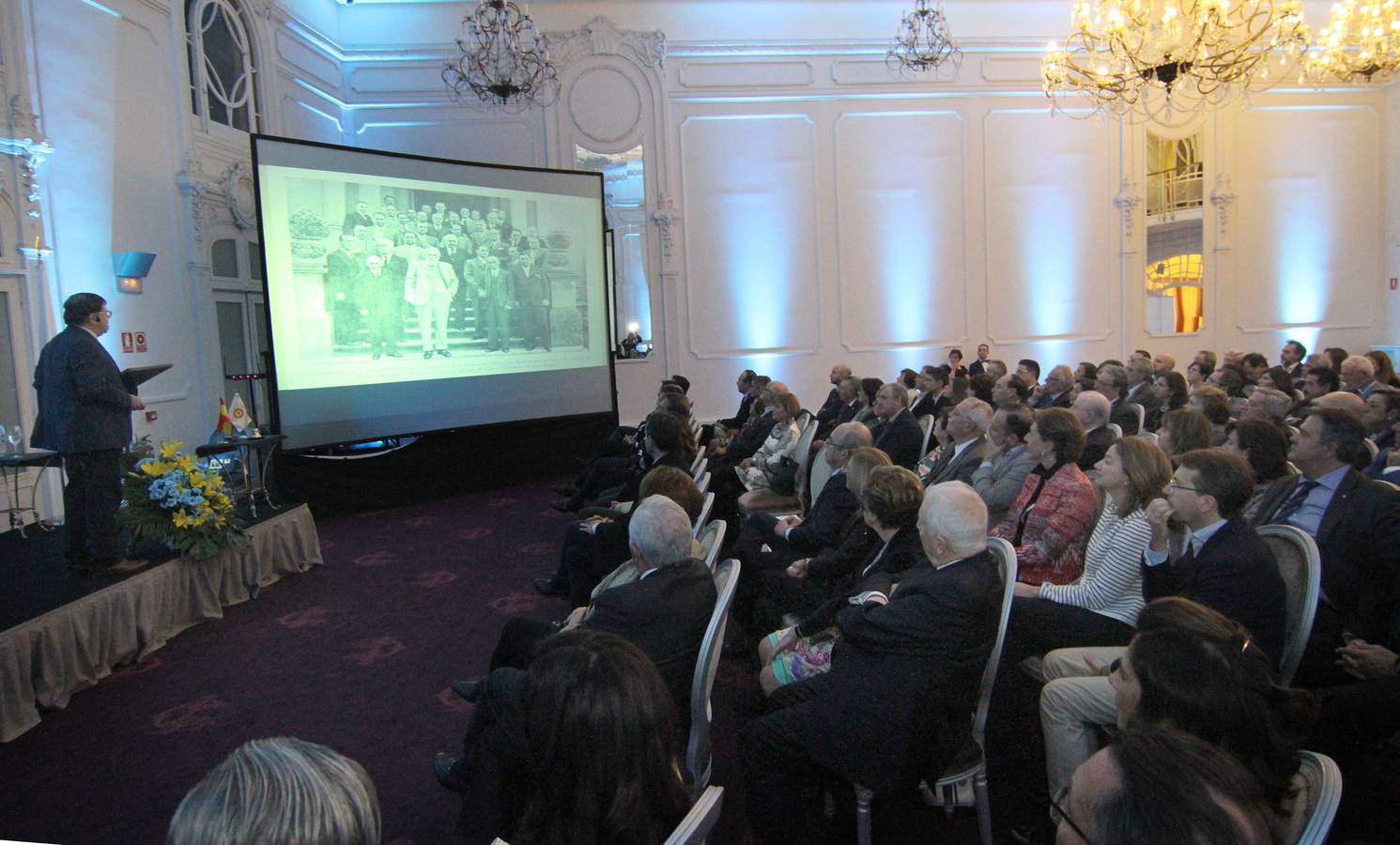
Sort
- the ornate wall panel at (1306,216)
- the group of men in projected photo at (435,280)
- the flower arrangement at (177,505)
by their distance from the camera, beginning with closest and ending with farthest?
the flower arrangement at (177,505) → the group of men in projected photo at (435,280) → the ornate wall panel at (1306,216)

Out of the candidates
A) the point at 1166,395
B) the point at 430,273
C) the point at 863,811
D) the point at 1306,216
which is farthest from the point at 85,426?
the point at 1306,216

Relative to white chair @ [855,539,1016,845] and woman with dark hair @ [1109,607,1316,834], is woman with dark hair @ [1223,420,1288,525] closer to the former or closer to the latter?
white chair @ [855,539,1016,845]

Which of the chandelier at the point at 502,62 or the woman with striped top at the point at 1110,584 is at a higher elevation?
the chandelier at the point at 502,62

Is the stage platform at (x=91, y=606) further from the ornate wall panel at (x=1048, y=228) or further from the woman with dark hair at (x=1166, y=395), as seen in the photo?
the ornate wall panel at (x=1048, y=228)

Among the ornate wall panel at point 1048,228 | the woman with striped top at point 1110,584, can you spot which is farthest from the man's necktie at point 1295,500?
the ornate wall panel at point 1048,228

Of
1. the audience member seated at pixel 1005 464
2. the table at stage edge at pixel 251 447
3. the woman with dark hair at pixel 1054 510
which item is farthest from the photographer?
the table at stage edge at pixel 251 447

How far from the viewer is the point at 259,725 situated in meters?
3.44

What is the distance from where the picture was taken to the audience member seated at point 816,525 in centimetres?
365

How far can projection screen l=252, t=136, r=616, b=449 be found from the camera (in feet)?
23.5

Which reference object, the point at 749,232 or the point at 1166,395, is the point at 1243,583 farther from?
the point at 749,232

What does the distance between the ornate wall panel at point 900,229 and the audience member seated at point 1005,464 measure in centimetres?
728

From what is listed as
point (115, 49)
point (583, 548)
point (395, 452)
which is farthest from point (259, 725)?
point (115, 49)

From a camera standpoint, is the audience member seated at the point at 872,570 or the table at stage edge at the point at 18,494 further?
the table at stage edge at the point at 18,494

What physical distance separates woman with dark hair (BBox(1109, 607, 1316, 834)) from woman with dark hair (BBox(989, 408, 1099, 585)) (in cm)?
159
